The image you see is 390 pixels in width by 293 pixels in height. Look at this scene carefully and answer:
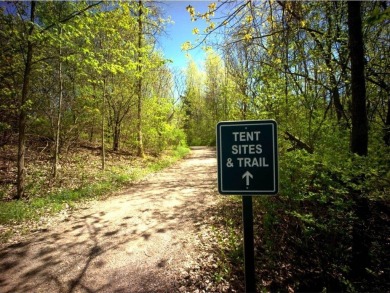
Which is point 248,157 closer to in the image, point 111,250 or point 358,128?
point 358,128

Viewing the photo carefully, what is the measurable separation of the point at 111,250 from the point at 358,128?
491 cm

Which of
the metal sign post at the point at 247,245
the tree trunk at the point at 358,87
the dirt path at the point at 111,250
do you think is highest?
the tree trunk at the point at 358,87

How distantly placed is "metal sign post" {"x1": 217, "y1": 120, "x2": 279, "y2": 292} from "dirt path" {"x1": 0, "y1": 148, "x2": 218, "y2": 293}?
2.42m

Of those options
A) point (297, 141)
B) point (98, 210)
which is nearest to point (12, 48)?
point (98, 210)

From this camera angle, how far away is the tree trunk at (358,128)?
12.6 feet

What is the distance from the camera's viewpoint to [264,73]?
673cm

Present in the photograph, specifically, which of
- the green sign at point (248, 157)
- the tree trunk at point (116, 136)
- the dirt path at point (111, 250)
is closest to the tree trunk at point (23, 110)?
the dirt path at point (111, 250)

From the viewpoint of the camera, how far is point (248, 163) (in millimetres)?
2178

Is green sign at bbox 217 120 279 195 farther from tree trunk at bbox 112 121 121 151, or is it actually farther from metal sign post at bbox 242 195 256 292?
tree trunk at bbox 112 121 121 151

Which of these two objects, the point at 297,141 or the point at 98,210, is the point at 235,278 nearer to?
the point at 297,141

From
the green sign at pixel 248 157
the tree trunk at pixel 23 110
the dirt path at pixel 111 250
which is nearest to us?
the green sign at pixel 248 157

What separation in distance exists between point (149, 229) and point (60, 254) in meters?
1.88

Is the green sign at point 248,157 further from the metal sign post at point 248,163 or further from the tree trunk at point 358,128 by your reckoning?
the tree trunk at point 358,128

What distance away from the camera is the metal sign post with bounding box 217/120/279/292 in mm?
2141
